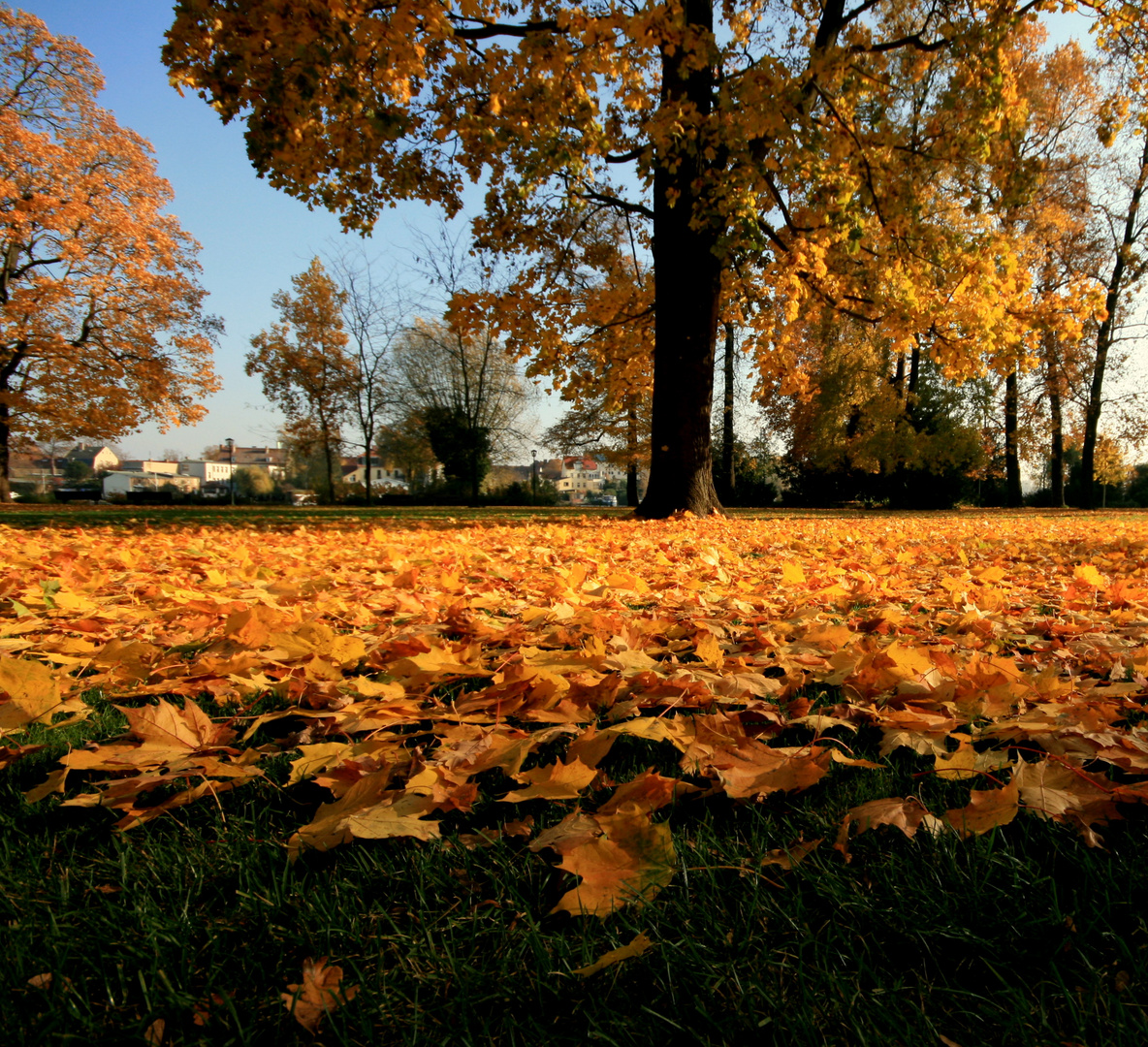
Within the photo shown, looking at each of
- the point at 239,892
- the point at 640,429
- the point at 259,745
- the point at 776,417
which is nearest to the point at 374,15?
the point at 259,745

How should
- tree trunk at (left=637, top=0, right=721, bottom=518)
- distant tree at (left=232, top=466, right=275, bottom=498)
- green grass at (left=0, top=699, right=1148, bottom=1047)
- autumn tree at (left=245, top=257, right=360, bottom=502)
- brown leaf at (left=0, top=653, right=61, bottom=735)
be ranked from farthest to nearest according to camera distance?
1. distant tree at (left=232, top=466, right=275, bottom=498)
2. autumn tree at (left=245, top=257, right=360, bottom=502)
3. tree trunk at (left=637, top=0, right=721, bottom=518)
4. brown leaf at (left=0, top=653, right=61, bottom=735)
5. green grass at (left=0, top=699, right=1148, bottom=1047)

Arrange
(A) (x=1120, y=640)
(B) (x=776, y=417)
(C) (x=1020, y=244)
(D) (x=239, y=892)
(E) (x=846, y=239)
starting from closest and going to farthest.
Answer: (D) (x=239, y=892), (A) (x=1120, y=640), (E) (x=846, y=239), (C) (x=1020, y=244), (B) (x=776, y=417)

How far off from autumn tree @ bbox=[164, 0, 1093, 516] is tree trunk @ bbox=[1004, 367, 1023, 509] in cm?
1630

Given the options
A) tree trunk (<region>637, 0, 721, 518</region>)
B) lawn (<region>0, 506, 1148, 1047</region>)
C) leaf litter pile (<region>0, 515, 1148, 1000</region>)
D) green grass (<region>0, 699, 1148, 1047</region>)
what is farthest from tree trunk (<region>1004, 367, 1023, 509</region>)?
green grass (<region>0, 699, 1148, 1047</region>)

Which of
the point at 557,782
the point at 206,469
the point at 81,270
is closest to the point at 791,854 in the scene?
the point at 557,782

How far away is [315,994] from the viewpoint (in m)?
0.74

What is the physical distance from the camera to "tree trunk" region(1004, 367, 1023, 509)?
23156mm

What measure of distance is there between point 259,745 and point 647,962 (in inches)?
39.2

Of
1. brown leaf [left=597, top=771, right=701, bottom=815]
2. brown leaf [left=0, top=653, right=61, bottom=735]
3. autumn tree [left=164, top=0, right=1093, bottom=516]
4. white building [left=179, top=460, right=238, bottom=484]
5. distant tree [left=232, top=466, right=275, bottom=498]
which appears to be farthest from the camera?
white building [left=179, top=460, right=238, bottom=484]

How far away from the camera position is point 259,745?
140cm

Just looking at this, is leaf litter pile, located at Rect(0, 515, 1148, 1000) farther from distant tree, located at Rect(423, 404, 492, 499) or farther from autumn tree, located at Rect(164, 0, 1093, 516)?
distant tree, located at Rect(423, 404, 492, 499)

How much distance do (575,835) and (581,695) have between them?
555 millimetres

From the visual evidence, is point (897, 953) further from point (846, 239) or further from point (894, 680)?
point (846, 239)

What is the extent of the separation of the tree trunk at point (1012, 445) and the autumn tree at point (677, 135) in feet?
53.5
